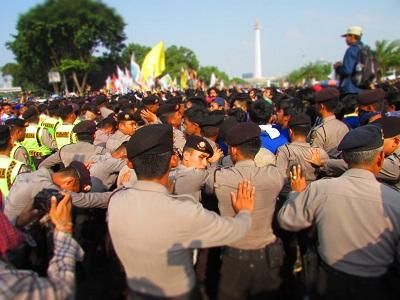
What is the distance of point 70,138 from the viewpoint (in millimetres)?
6594

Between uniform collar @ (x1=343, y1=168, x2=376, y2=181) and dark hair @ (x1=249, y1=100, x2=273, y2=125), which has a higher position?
dark hair @ (x1=249, y1=100, x2=273, y2=125)

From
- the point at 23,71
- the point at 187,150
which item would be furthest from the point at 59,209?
the point at 23,71

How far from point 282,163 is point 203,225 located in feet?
5.94

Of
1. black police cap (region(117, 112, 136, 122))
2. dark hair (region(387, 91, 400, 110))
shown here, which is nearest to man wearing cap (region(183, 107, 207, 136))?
black police cap (region(117, 112, 136, 122))

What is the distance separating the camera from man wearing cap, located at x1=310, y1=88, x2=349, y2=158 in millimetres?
4516

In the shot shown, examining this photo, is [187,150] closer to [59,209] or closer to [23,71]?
[59,209]

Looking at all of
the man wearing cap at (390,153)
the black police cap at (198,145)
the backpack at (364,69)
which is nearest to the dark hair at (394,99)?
the backpack at (364,69)

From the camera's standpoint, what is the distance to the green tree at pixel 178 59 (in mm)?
Result: 66325

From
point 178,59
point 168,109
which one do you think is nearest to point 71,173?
point 168,109

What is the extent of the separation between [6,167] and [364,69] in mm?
5757

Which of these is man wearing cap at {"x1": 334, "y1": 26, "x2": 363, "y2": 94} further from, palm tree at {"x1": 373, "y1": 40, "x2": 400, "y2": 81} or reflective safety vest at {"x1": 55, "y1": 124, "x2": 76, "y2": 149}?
palm tree at {"x1": 373, "y1": 40, "x2": 400, "y2": 81}

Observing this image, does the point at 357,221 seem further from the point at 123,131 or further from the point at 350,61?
the point at 350,61

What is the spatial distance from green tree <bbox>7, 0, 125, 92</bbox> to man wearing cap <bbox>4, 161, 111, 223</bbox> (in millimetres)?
39966

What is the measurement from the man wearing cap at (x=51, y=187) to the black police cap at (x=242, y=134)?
4.98 feet
